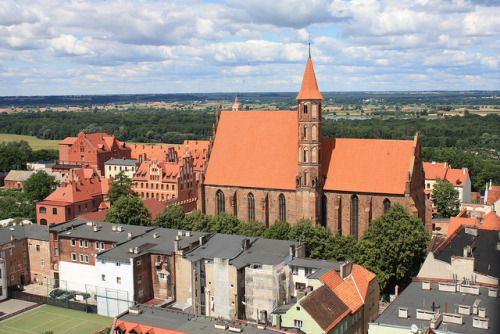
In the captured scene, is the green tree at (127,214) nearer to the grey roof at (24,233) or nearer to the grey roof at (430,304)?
the grey roof at (24,233)

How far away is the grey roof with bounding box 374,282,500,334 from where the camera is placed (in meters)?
31.1

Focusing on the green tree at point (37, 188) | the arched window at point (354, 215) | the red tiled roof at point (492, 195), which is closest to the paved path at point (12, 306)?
the arched window at point (354, 215)

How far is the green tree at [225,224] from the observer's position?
62.8 meters

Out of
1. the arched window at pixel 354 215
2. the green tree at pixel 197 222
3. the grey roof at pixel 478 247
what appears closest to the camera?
the grey roof at pixel 478 247

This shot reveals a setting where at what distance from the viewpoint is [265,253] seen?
51.2m

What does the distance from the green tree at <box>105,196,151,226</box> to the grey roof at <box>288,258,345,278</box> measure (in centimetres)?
2750

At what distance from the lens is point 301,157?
65.1 metres

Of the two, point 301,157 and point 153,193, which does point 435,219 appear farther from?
point 153,193

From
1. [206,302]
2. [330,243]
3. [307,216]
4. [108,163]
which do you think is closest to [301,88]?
[307,216]

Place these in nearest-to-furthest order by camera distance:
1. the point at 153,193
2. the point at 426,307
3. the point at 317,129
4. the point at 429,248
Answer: the point at 426,307 < the point at 429,248 < the point at 317,129 < the point at 153,193

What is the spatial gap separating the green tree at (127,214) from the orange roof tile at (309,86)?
25274mm

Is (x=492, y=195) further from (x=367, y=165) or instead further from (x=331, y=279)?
(x=331, y=279)

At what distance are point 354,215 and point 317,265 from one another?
18.4 metres

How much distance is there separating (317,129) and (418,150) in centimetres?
1221
